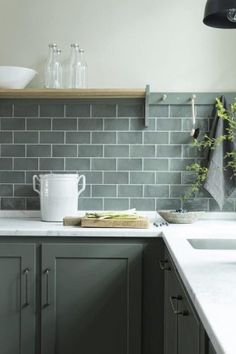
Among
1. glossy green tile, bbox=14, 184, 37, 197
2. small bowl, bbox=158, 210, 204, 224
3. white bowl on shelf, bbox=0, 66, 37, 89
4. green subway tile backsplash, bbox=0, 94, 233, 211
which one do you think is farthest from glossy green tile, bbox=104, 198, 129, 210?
white bowl on shelf, bbox=0, 66, 37, 89

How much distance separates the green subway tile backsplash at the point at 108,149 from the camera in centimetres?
297

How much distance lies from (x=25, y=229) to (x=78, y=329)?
0.56 m

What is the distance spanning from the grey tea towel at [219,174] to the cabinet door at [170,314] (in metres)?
0.76

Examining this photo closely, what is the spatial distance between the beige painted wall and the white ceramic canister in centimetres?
66

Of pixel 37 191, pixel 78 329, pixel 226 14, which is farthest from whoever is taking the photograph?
pixel 37 191

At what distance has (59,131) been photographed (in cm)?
299

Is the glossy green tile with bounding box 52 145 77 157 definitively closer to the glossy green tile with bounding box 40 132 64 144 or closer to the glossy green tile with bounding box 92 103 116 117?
the glossy green tile with bounding box 40 132 64 144

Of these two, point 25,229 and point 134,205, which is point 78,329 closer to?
point 25,229

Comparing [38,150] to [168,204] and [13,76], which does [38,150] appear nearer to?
[13,76]

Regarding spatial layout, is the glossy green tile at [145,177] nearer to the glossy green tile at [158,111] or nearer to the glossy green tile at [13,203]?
the glossy green tile at [158,111]

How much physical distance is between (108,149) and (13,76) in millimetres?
Result: 709

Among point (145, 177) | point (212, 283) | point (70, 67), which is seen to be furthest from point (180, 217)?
point (212, 283)

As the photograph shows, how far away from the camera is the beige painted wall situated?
2975 millimetres

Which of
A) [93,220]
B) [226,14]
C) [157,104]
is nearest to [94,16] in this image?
[157,104]
